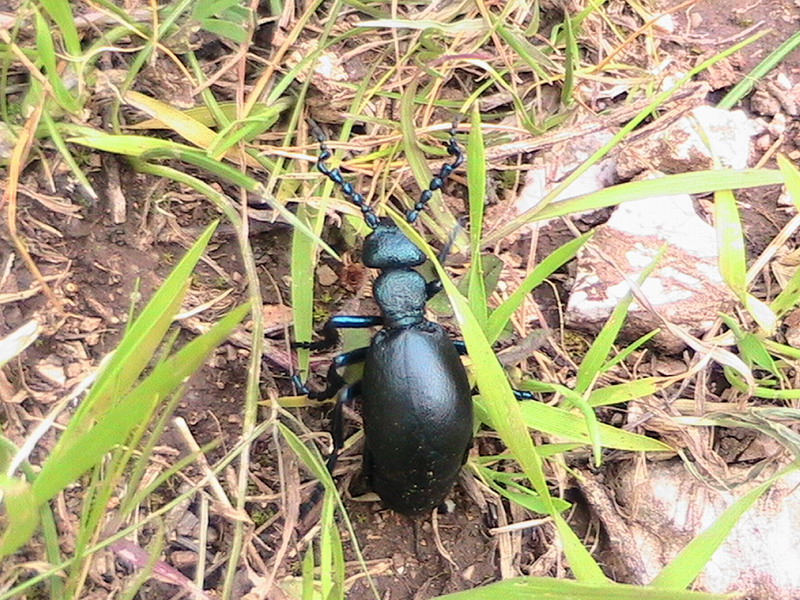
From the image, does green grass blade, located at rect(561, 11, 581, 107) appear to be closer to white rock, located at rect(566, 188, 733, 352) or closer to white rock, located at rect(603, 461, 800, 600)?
white rock, located at rect(566, 188, 733, 352)

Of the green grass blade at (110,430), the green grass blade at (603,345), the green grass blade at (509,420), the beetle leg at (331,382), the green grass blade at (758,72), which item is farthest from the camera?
the green grass blade at (758,72)

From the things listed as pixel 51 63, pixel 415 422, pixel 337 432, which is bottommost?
pixel 337 432

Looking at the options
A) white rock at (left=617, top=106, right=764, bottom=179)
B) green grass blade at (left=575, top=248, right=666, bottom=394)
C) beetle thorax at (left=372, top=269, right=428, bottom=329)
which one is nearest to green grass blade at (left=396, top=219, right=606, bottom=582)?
green grass blade at (left=575, top=248, right=666, bottom=394)

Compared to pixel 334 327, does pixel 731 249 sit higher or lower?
higher

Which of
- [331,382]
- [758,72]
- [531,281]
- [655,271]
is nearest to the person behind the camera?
[531,281]

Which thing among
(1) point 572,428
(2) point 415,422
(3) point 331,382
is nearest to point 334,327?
(3) point 331,382

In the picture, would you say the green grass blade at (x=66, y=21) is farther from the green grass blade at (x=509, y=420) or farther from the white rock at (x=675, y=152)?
the white rock at (x=675, y=152)

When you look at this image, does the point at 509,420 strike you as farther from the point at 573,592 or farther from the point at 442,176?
the point at 442,176

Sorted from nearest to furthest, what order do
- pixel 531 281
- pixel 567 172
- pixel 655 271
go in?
1. pixel 531 281
2. pixel 655 271
3. pixel 567 172

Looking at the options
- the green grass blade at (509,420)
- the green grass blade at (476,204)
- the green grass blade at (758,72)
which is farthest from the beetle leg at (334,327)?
the green grass blade at (758,72)
